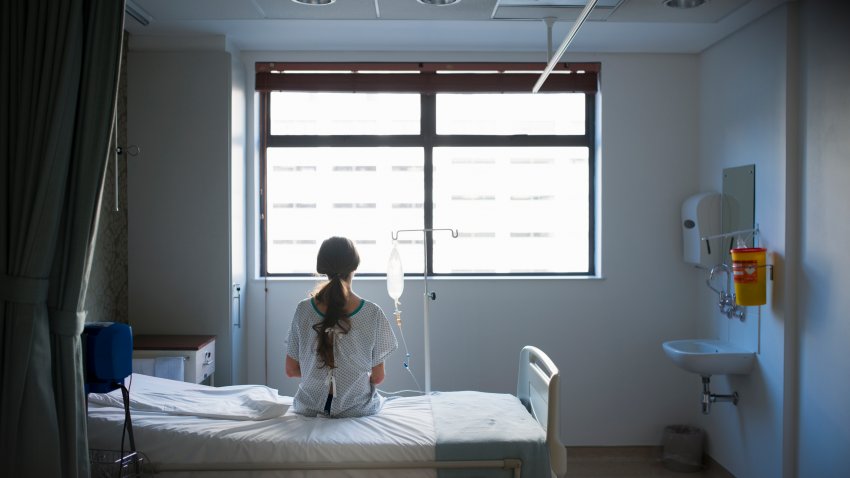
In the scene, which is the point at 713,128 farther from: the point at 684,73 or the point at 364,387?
the point at 364,387

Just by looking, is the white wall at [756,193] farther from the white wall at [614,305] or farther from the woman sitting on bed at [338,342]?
the woman sitting on bed at [338,342]

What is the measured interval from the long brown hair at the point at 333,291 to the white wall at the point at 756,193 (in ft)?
7.21

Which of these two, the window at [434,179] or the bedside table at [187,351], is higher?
the window at [434,179]

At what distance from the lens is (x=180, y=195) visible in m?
4.41

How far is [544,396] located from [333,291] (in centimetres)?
99

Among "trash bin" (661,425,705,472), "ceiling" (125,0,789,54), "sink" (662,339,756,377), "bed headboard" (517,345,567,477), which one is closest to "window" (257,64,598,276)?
"ceiling" (125,0,789,54)

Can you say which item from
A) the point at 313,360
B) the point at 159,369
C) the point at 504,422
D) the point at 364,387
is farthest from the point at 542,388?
the point at 159,369

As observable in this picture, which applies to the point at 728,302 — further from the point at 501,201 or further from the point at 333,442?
the point at 333,442

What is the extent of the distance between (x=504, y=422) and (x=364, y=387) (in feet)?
2.04

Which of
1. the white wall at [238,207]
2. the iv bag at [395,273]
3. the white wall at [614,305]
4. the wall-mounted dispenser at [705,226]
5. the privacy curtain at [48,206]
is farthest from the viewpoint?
the white wall at [614,305]

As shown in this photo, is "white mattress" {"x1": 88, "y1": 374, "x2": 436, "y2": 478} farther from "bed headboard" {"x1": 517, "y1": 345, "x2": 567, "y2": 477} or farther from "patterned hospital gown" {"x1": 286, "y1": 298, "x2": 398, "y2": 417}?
"bed headboard" {"x1": 517, "y1": 345, "x2": 567, "y2": 477}

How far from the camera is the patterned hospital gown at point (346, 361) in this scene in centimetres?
311

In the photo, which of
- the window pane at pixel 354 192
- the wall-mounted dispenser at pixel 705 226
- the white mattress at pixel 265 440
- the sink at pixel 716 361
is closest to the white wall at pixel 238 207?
the window pane at pixel 354 192

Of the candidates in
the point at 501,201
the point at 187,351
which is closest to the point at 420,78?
the point at 501,201
